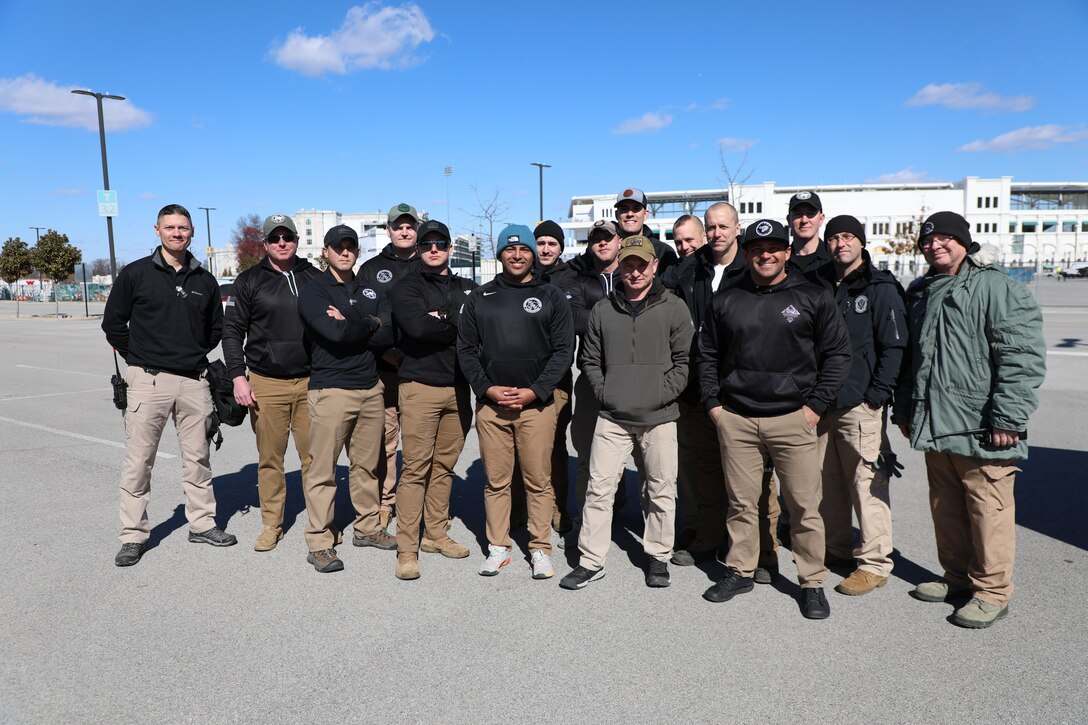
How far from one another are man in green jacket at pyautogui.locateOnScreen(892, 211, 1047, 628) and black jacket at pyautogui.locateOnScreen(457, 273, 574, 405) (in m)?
2.04

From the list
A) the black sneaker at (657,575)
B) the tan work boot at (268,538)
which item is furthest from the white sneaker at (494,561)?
the tan work boot at (268,538)

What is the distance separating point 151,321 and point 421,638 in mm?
2862

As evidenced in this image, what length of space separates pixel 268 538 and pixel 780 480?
3.38m

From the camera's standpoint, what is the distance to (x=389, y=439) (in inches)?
219

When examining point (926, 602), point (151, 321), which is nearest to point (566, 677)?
point (926, 602)

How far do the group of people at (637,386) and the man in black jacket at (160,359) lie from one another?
0.05ft

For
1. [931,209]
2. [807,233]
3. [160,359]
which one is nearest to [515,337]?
[807,233]

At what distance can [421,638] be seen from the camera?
3.66 meters

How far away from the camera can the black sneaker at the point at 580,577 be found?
429 centimetres

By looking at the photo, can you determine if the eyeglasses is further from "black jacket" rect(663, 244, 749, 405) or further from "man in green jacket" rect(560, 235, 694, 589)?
"black jacket" rect(663, 244, 749, 405)

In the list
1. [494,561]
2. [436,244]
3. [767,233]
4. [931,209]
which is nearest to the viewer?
[767,233]

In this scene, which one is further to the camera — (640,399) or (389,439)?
(389,439)

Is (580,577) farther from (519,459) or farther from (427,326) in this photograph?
(427,326)

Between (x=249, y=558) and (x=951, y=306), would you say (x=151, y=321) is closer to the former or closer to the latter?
(x=249, y=558)
